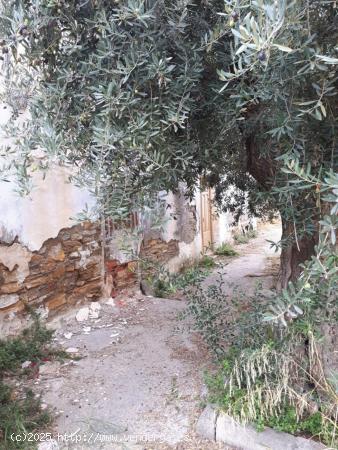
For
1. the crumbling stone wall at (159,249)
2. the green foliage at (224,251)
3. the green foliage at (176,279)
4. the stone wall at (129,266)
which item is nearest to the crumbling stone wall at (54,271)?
the stone wall at (129,266)

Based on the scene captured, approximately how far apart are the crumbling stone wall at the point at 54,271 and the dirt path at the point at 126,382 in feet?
1.03

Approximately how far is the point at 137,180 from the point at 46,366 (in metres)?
2.40

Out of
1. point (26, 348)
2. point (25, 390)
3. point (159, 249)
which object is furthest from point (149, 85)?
point (159, 249)

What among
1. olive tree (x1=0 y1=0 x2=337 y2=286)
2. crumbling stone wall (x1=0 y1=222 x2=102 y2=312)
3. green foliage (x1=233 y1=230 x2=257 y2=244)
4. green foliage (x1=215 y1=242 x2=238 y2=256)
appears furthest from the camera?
green foliage (x1=233 y1=230 x2=257 y2=244)

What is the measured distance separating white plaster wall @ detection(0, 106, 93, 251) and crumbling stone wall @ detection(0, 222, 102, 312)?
10 cm

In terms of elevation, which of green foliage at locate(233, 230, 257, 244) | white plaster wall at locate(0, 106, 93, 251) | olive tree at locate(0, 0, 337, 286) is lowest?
green foliage at locate(233, 230, 257, 244)

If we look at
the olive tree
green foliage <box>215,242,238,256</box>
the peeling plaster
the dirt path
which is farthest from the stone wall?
the olive tree

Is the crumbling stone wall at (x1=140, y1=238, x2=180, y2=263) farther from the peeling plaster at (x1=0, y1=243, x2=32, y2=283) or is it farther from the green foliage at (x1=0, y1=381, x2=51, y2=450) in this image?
the green foliage at (x1=0, y1=381, x2=51, y2=450)

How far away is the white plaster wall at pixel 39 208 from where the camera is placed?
3953mm

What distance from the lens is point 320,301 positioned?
2021mm

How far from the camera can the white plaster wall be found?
3.95 meters

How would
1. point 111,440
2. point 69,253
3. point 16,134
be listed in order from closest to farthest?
point 16,134 → point 111,440 → point 69,253

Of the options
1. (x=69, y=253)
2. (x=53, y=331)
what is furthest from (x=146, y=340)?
(x=69, y=253)

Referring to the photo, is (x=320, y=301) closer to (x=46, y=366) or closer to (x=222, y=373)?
(x=222, y=373)
